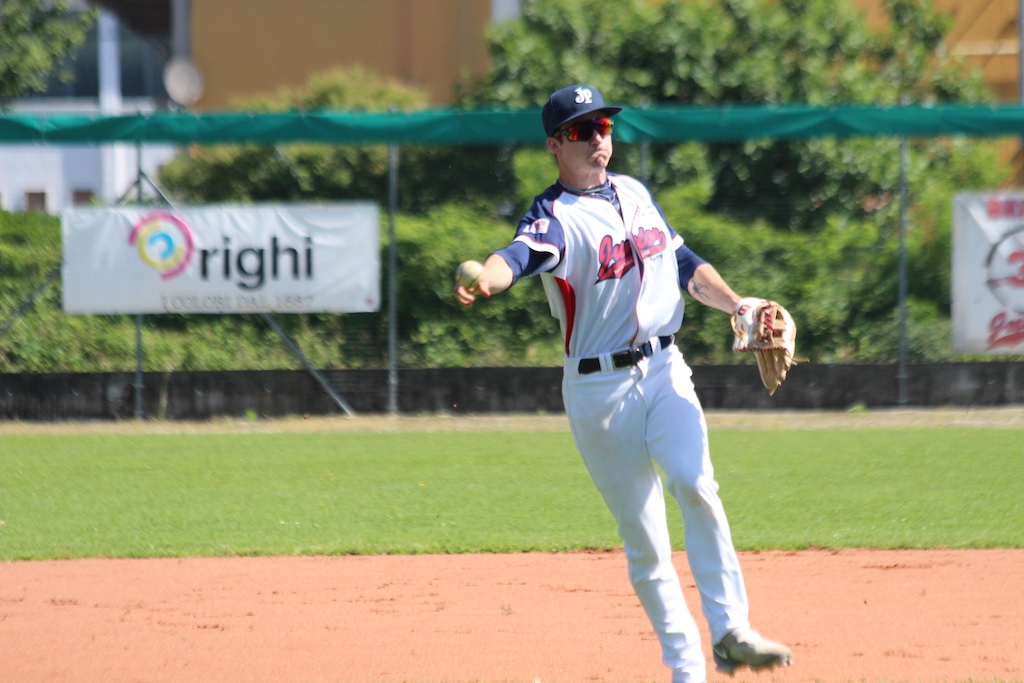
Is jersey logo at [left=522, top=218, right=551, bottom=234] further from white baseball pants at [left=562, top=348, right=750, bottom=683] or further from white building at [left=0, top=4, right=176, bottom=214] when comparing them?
white building at [left=0, top=4, right=176, bottom=214]

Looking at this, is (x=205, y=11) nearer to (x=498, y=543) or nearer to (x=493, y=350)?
(x=493, y=350)

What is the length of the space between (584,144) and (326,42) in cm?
2281

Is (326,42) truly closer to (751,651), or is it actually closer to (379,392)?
(379,392)

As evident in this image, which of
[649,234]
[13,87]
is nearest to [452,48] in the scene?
[13,87]

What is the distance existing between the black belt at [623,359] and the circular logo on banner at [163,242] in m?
9.91

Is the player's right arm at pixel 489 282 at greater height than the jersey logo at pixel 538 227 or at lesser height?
lesser

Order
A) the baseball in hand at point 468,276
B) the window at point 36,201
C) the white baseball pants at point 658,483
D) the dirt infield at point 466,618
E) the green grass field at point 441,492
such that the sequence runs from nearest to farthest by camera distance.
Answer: the baseball in hand at point 468,276 < the white baseball pants at point 658,483 < the dirt infield at point 466,618 < the green grass field at point 441,492 < the window at point 36,201

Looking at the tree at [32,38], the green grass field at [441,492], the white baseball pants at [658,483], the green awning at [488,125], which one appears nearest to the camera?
the white baseball pants at [658,483]

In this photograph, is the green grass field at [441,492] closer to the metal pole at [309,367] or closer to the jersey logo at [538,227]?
the metal pole at [309,367]

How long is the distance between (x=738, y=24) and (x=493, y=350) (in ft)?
26.5

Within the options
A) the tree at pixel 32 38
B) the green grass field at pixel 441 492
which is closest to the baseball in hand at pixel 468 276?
the green grass field at pixel 441 492

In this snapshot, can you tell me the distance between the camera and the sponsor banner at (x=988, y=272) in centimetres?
1300

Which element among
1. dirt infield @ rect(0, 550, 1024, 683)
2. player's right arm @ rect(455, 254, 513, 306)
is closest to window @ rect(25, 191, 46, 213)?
dirt infield @ rect(0, 550, 1024, 683)

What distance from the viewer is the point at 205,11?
26.8m
